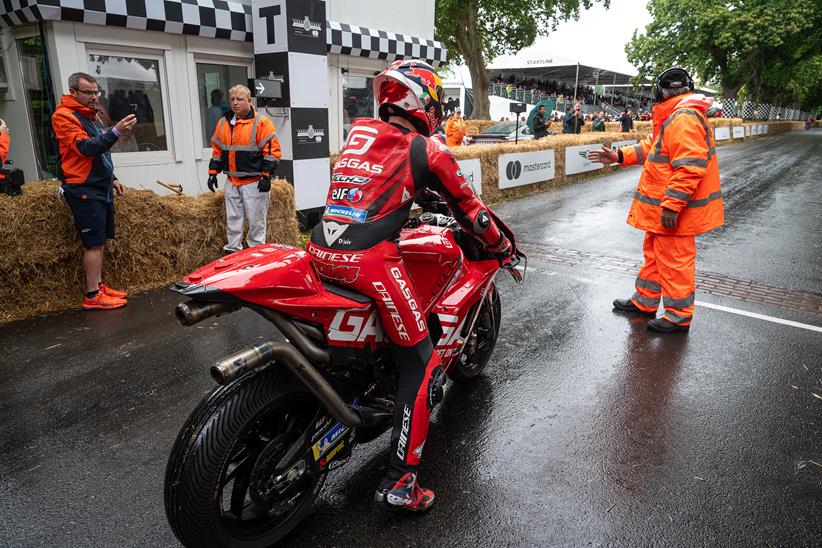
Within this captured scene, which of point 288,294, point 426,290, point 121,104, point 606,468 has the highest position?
point 121,104

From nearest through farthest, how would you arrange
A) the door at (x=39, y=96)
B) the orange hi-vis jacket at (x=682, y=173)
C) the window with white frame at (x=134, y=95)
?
the orange hi-vis jacket at (x=682, y=173)
the door at (x=39, y=96)
the window with white frame at (x=134, y=95)

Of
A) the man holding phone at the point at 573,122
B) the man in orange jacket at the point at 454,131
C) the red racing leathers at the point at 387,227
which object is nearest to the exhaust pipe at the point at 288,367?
the red racing leathers at the point at 387,227

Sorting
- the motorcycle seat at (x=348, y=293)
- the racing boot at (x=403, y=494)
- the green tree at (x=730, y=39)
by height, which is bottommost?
the racing boot at (x=403, y=494)

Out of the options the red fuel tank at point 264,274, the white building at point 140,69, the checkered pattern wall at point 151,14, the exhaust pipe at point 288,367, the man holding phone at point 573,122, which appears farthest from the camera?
the man holding phone at point 573,122

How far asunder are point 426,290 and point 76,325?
3.72m

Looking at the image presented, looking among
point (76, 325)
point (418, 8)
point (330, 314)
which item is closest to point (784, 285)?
point (330, 314)

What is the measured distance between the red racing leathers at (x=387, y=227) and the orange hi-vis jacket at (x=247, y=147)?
169 inches

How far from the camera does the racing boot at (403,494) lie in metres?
2.55

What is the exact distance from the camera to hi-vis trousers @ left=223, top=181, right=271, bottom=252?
258 inches

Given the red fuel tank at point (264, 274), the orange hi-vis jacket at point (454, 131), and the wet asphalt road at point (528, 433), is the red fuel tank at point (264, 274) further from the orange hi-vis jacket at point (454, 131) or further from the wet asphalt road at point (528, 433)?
the orange hi-vis jacket at point (454, 131)

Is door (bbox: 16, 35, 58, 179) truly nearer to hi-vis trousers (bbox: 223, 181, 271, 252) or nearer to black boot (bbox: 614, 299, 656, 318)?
hi-vis trousers (bbox: 223, 181, 271, 252)

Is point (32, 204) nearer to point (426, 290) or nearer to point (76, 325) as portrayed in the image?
point (76, 325)

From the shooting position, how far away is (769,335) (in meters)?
4.99

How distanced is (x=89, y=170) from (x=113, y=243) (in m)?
0.84
